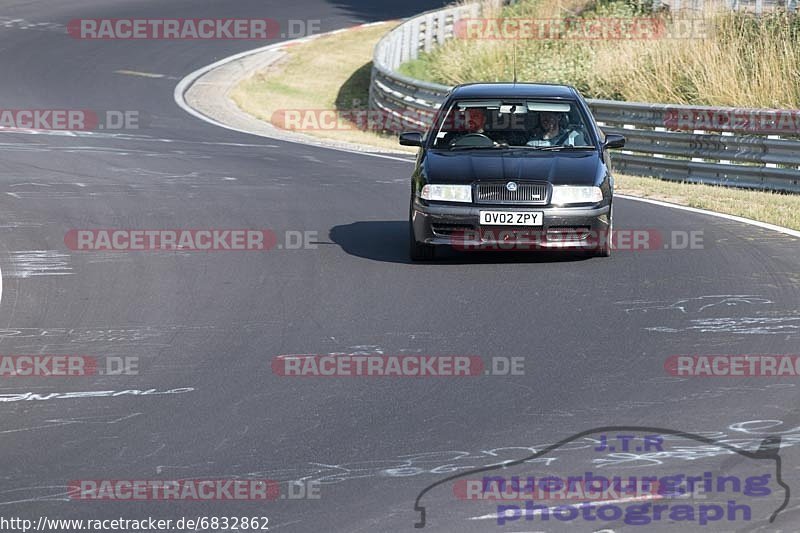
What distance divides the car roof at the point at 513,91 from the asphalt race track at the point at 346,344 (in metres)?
1.52

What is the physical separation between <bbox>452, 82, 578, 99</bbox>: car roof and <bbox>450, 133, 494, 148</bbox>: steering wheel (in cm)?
55

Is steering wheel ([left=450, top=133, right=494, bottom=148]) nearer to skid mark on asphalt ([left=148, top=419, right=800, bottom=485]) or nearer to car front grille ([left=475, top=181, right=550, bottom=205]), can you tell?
car front grille ([left=475, top=181, right=550, bottom=205])

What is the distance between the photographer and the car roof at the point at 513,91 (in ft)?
40.3

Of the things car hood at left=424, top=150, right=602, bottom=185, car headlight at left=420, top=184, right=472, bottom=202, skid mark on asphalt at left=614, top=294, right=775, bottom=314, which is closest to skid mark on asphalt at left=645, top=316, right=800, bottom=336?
skid mark on asphalt at left=614, top=294, right=775, bottom=314

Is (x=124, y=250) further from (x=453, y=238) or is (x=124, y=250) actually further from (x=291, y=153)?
(x=291, y=153)

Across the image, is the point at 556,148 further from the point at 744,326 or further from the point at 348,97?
the point at 348,97

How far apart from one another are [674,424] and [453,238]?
181 inches

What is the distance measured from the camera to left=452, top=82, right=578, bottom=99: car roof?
40.3 ft

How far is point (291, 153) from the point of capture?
20703 millimetres

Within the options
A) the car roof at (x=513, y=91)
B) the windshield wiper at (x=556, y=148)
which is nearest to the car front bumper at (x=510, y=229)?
the windshield wiper at (x=556, y=148)

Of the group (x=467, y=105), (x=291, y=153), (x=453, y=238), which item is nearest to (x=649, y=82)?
(x=291, y=153)

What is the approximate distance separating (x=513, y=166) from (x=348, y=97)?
2035 centimetres

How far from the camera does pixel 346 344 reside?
8.45 m

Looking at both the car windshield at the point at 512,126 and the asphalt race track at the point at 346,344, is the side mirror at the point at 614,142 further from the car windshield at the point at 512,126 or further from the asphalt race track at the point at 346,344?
the asphalt race track at the point at 346,344
